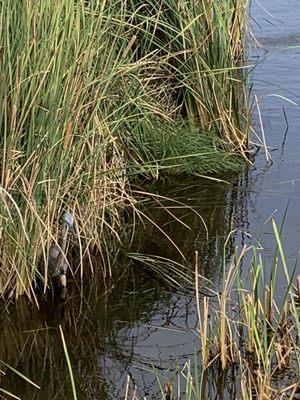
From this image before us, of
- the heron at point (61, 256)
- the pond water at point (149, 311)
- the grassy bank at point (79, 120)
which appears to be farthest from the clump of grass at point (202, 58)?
the heron at point (61, 256)

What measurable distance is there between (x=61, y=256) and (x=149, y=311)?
502 mm

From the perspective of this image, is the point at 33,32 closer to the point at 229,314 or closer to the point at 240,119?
the point at 229,314

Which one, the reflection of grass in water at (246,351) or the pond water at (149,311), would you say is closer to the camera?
the reflection of grass in water at (246,351)

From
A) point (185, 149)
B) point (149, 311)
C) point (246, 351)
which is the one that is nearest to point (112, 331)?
point (149, 311)

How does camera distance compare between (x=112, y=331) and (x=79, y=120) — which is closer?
(x=112, y=331)

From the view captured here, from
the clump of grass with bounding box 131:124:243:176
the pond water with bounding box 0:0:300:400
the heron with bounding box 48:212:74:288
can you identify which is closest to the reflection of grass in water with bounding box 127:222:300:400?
the pond water with bounding box 0:0:300:400

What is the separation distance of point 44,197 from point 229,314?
103 cm

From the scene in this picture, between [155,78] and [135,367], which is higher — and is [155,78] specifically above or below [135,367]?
above

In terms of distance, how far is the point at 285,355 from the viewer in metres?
3.67

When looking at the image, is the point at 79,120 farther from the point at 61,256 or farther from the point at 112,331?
the point at 112,331

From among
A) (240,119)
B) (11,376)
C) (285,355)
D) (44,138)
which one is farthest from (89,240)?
(240,119)

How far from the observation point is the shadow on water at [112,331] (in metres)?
3.70

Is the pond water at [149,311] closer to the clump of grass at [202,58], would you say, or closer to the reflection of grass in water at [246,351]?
the reflection of grass in water at [246,351]

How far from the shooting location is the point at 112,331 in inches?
163
